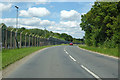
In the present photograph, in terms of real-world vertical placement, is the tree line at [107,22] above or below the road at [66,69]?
above

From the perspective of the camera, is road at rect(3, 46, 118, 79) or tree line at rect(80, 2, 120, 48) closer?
road at rect(3, 46, 118, 79)

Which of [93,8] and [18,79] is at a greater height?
[93,8]

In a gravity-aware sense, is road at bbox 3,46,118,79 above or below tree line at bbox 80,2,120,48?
below

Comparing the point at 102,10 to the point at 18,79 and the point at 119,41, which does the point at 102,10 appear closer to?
the point at 119,41

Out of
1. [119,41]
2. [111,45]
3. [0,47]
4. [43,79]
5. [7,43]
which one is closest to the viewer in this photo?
[43,79]

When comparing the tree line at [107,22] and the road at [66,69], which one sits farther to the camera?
the tree line at [107,22]

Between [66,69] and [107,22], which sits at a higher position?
[107,22]

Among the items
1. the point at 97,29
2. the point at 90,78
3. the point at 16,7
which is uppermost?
the point at 16,7

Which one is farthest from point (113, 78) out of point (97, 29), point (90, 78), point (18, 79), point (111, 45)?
point (97, 29)

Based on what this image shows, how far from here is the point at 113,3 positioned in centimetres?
3550

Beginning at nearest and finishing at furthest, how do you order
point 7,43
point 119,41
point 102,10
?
1. point 7,43
2. point 119,41
3. point 102,10

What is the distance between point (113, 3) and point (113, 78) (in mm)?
30831

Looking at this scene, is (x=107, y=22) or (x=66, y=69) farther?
(x=107, y=22)

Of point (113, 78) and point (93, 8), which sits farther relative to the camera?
point (93, 8)
